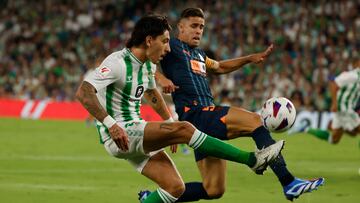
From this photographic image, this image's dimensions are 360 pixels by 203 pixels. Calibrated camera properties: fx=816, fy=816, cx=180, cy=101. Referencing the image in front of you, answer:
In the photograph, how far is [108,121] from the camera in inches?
274

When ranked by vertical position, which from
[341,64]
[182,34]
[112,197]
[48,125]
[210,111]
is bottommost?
[48,125]

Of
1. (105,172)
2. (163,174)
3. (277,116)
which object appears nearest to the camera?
(163,174)

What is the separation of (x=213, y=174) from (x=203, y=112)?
2.09 ft

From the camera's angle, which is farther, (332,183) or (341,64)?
(341,64)

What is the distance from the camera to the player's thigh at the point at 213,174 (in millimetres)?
8211

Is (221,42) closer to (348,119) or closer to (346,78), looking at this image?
(348,119)

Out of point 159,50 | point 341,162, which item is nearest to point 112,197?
point 159,50

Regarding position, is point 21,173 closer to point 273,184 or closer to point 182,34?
point 273,184

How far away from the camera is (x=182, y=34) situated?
29.7 ft

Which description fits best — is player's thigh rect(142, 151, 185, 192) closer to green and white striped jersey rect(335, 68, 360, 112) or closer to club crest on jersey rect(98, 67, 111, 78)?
club crest on jersey rect(98, 67, 111, 78)

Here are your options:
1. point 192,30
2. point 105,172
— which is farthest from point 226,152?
point 105,172

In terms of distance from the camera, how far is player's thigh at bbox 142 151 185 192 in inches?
289

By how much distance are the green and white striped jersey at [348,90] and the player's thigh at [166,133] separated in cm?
809

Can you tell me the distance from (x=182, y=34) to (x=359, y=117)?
671 cm
